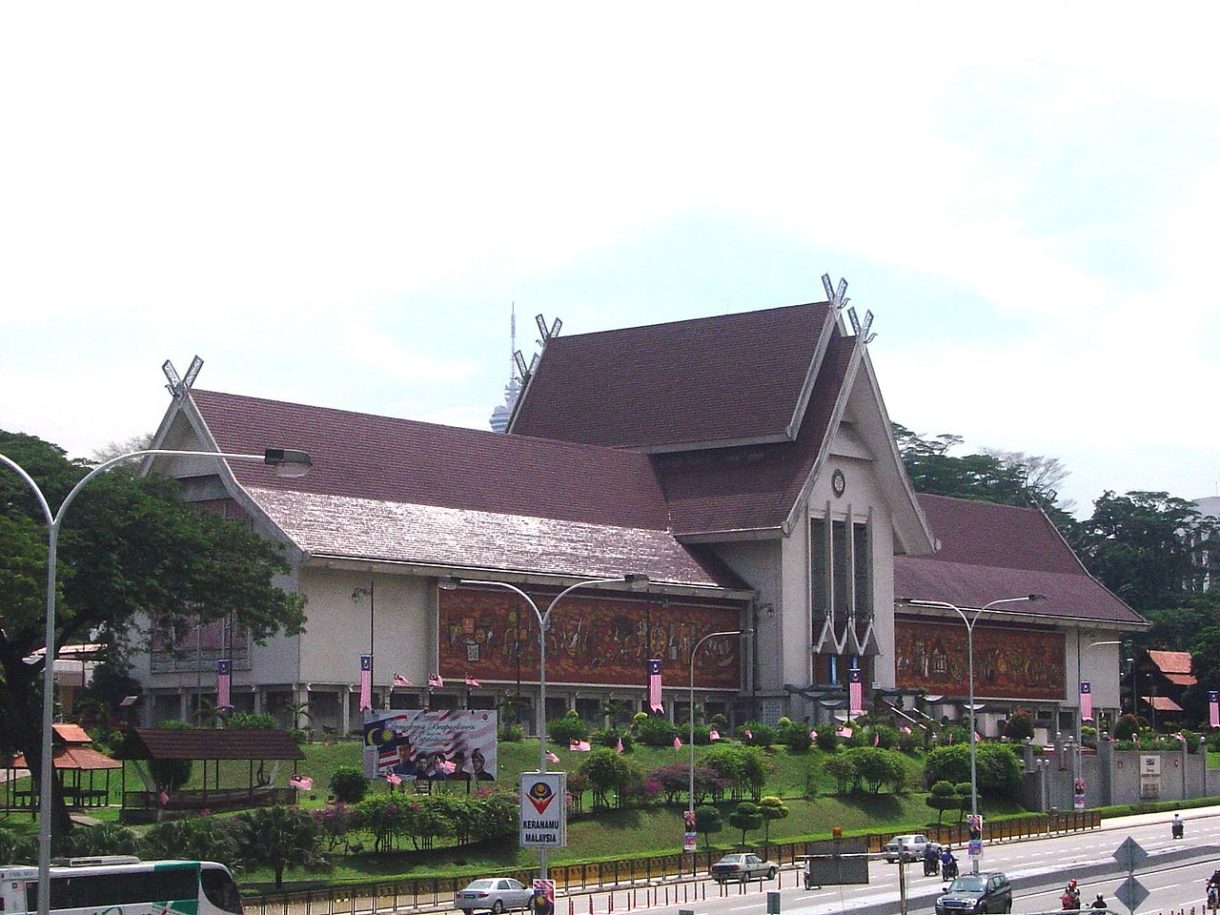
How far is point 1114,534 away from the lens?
460 ft

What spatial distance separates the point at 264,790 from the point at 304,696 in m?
11.9

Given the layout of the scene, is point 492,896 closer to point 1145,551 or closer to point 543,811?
point 543,811

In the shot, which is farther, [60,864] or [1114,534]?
[1114,534]

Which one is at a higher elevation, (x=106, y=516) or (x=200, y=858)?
(x=106, y=516)

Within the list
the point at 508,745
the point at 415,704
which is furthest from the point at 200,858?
the point at 415,704

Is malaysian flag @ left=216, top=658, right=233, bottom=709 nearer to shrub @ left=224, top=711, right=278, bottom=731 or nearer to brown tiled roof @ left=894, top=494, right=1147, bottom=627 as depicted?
shrub @ left=224, top=711, right=278, bottom=731

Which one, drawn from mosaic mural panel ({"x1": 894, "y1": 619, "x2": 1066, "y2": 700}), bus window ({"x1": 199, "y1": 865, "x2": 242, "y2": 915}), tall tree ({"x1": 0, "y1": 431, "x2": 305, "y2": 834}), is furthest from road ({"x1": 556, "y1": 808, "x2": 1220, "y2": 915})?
mosaic mural panel ({"x1": 894, "y1": 619, "x2": 1066, "y2": 700})

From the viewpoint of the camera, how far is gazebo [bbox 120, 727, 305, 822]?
49469 millimetres

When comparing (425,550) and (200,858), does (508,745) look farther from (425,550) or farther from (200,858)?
(200,858)

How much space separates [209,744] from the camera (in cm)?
5047

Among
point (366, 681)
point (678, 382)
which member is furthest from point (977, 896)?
point (678, 382)

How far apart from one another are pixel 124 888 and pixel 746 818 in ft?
89.9

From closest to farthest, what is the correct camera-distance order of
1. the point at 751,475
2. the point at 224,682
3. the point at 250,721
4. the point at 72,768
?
the point at 72,768 → the point at 250,721 → the point at 224,682 → the point at 751,475

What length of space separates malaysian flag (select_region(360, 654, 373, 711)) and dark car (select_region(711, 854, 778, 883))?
15361 mm
